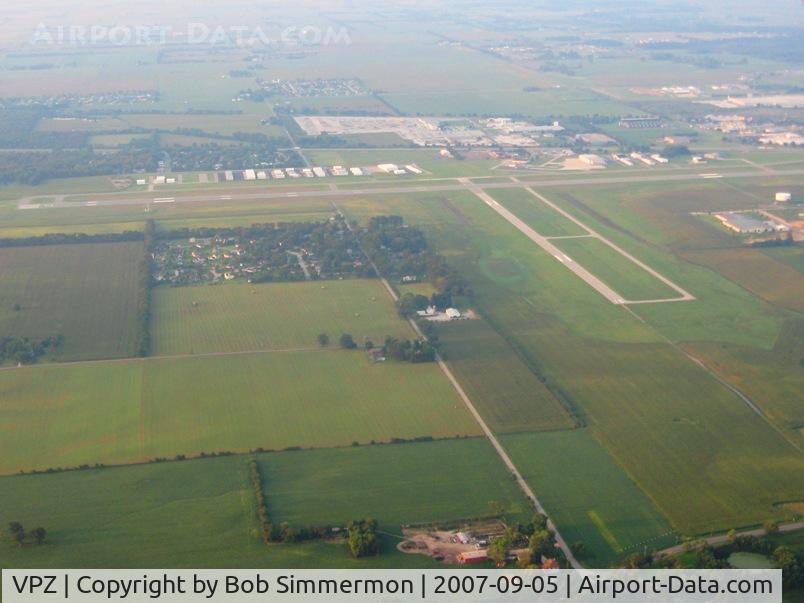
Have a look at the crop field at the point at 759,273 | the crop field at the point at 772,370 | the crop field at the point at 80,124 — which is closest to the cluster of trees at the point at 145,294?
the crop field at the point at 772,370

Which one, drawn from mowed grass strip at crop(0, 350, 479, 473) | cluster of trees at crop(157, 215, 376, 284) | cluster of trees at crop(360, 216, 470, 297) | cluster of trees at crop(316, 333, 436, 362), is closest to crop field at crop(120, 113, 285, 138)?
cluster of trees at crop(157, 215, 376, 284)

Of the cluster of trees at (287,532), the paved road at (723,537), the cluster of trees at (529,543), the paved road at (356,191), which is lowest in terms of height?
the paved road at (356,191)

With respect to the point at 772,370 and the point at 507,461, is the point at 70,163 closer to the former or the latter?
the point at 507,461

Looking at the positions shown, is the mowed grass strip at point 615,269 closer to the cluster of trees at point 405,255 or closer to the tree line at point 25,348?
the cluster of trees at point 405,255

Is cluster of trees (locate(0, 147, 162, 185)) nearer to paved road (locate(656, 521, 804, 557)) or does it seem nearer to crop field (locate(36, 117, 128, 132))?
crop field (locate(36, 117, 128, 132))

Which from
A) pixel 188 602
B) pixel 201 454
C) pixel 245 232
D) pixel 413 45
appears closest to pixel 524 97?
pixel 413 45
